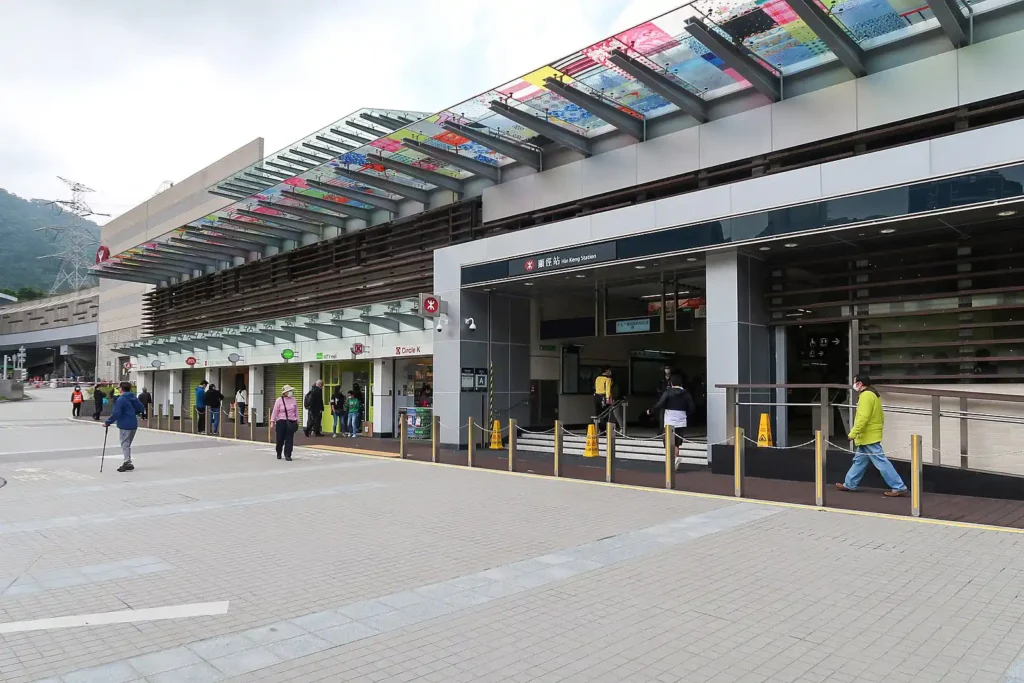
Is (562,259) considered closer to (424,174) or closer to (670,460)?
(424,174)

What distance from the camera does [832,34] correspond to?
11.4 m

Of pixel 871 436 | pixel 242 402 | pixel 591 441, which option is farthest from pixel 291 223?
pixel 871 436

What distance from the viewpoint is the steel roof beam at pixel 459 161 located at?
17.0 m

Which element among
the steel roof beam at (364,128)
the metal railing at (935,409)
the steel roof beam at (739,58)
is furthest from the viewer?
the steel roof beam at (364,128)

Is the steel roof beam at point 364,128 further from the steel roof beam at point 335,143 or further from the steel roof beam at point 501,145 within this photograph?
the steel roof beam at point 501,145

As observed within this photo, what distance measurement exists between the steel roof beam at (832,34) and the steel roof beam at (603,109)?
4209 mm

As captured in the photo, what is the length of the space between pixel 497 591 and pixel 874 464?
643 cm

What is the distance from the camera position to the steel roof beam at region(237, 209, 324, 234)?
Answer: 2466cm

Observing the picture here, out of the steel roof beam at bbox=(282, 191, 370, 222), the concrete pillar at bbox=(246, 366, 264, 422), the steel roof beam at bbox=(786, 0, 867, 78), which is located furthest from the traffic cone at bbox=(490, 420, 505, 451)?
the concrete pillar at bbox=(246, 366, 264, 422)

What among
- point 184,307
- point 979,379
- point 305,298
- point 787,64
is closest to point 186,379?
point 184,307

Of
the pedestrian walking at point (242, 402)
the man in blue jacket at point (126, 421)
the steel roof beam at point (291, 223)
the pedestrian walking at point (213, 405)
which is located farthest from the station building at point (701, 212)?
the man in blue jacket at point (126, 421)

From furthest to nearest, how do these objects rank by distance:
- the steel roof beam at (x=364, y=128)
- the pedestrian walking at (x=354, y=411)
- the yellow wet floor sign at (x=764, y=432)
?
the pedestrian walking at (x=354, y=411) < the steel roof beam at (x=364, y=128) < the yellow wet floor sign at (x=764, y=432)

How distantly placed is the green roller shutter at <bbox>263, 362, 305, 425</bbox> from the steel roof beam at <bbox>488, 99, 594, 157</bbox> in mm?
14480

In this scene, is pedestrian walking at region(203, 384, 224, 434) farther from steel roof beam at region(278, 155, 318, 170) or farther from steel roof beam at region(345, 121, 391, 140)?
steel roof beam at region(345, 121, 391, 140)
